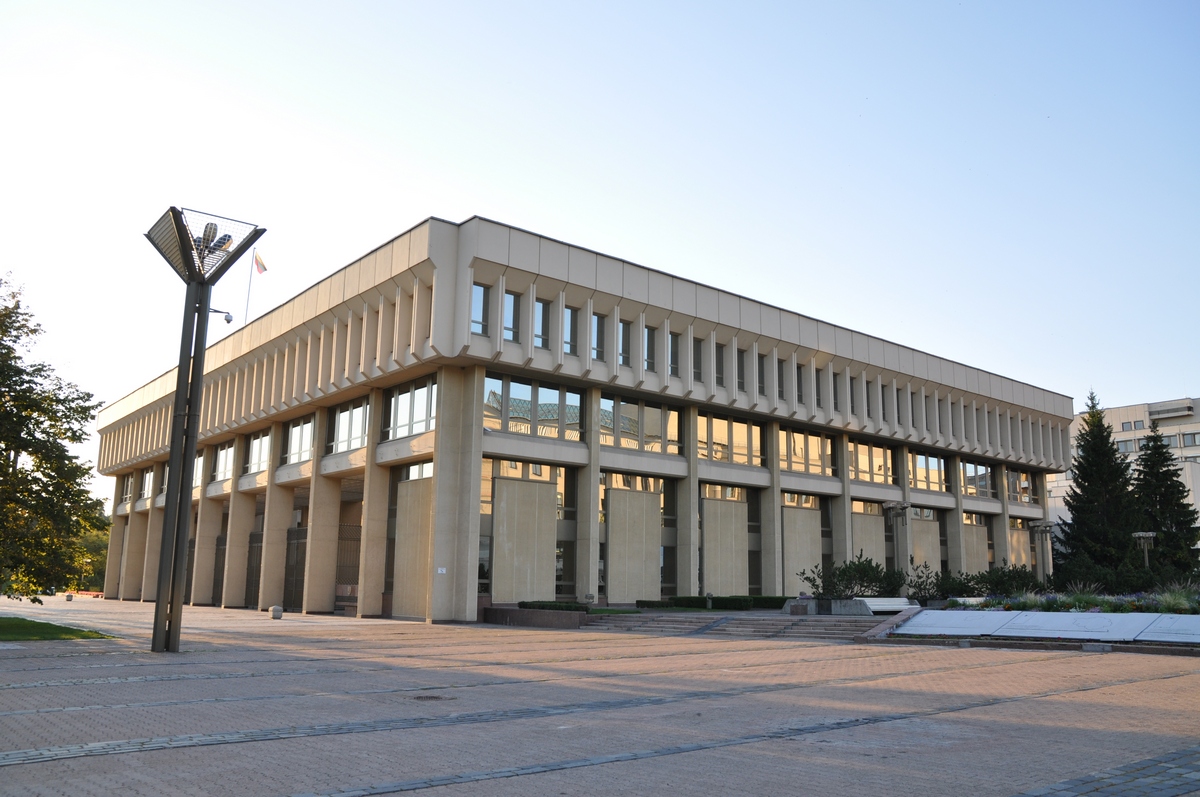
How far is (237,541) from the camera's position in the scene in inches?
1918

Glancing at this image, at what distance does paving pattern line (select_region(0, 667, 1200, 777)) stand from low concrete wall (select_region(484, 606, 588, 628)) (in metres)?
17.5

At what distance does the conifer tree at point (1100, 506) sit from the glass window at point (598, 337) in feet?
113

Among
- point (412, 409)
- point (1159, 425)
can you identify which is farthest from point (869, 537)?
point (1159, 425)

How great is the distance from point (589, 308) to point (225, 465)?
89.5ft

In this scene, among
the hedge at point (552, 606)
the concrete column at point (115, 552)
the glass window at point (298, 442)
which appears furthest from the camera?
the concrete column at point (115, 552)

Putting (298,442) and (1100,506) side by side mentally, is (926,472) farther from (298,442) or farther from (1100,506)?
(298,442)

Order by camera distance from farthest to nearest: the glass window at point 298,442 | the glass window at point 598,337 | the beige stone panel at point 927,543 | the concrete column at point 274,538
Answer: the beige stone panel at point 927,543 → the concrete column at point 274,538 → the glass window at point 298,442 → the glass window at point 598,337

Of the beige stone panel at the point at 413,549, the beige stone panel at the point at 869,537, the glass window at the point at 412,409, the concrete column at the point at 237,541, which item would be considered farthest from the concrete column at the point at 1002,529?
the concrete column at the point at 237,541

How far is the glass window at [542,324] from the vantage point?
36219 mm

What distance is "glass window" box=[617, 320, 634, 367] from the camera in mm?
38750

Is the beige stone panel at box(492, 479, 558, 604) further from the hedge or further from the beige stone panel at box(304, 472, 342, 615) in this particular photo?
the beige stone panel at box(304, 472, 342, 615)

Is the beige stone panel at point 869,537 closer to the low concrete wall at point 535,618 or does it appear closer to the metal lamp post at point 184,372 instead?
the low concrete wall at point 535,618

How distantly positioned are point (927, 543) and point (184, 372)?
45.0 m

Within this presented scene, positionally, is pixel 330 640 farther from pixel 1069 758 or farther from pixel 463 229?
pixel 1069 758
